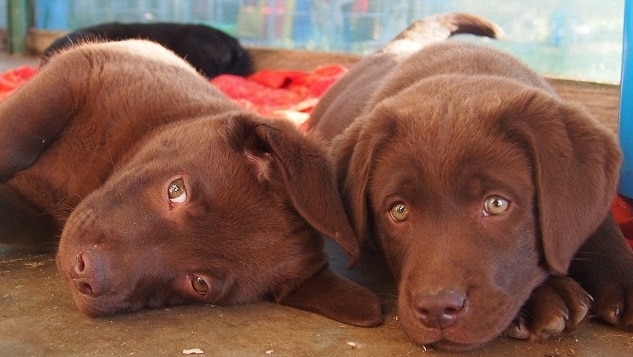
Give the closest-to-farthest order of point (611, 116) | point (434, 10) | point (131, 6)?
point (611, 116)
point (434, 10)
point (131, 6)

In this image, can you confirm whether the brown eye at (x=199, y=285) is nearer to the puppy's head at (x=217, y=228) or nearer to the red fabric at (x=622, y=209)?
the puppy's head at (x=217, y=228)

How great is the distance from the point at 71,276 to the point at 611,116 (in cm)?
401

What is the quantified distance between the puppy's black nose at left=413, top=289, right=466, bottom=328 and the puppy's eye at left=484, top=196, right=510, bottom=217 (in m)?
0.33

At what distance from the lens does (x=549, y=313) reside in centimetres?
262

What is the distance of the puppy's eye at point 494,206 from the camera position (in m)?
2.57

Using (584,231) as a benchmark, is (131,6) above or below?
below

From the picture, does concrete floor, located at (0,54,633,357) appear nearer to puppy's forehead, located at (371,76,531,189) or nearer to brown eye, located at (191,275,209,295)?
brown eye, located at (191,275,209,295)

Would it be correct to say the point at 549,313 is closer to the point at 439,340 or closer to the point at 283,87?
the point at 439,340

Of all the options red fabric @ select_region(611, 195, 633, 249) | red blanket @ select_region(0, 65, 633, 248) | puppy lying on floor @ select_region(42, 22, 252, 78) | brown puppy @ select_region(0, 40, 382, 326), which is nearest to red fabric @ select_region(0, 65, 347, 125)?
red blanket @ select_region(0, 65, 633, 248)

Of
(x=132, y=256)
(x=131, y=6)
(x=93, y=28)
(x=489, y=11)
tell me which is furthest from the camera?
(x=131, y=6)

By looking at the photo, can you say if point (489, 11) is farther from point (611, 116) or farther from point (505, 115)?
point (505, 115)

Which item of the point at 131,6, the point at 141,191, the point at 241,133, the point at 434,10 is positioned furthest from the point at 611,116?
the point at 131,6

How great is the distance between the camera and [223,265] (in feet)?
8.79

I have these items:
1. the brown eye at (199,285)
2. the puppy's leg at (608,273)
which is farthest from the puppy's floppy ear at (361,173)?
the puppy's leg at (608,273)
